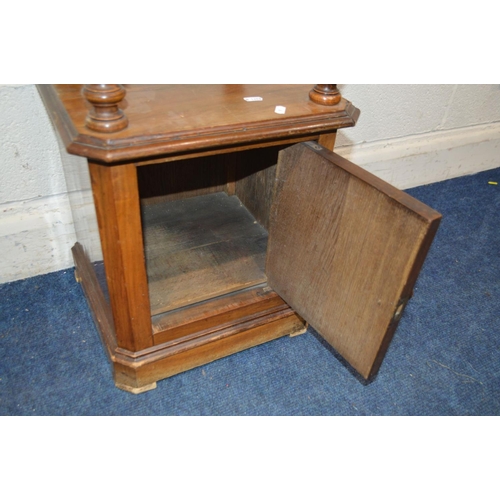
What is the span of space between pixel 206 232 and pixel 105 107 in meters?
0.71

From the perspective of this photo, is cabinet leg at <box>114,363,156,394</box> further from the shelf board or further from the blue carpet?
the shelf board

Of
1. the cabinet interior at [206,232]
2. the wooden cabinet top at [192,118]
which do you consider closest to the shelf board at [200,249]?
the cabinet interior at [206,232]

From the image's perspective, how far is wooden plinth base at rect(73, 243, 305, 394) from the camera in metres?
1.15

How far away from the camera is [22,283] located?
150cm

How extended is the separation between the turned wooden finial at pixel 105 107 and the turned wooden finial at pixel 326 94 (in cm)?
39

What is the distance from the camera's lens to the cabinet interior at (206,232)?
1215 mm

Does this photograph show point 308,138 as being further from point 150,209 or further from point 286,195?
point 150,209

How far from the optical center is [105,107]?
77 cm

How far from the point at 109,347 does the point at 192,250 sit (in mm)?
361

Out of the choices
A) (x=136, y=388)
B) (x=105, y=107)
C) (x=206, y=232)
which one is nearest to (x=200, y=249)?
(x=206, y=232)

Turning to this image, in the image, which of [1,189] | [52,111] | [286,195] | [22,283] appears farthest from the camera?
[22,283]

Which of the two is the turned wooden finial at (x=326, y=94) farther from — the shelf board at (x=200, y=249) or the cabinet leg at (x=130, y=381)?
the cabinet leg at (x=130, y=381)

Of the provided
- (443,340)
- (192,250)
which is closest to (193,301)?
(192,250)

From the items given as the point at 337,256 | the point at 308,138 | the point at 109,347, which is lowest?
the point at 109,347
